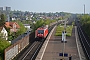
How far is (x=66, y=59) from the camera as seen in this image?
2292 cm

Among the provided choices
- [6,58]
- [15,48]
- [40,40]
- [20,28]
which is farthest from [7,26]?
[6,58]

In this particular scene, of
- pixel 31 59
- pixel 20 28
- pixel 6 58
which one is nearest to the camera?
pixel 6 58

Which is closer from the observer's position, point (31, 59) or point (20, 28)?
point (31, 59)

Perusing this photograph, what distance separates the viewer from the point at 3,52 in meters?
22.1

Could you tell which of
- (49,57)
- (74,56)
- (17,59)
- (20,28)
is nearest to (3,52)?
(17,59)

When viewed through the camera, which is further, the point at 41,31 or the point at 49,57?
the point at 41,31

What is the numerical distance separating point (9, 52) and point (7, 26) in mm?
37991

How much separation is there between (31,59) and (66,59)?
159 inches

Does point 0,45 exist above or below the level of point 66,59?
above

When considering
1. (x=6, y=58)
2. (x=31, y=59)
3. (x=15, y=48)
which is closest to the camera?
(x=6, y=58)

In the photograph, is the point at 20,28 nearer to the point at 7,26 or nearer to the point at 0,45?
the point at 7,26

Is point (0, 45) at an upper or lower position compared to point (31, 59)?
upper

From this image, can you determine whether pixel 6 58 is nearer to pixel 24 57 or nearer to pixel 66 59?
pixel 24 57

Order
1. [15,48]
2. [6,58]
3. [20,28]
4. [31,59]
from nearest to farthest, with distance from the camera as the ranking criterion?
[6,58]
[31,59]
[15,48]
[20,28]
